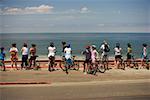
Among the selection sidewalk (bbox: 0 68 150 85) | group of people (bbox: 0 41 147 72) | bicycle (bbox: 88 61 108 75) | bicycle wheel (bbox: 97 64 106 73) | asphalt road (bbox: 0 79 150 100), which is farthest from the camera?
bicycle wheel (bbox: 97 64 106 73)

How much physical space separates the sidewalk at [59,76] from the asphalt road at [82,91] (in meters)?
0.91

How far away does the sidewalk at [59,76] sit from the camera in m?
Result: 18.3

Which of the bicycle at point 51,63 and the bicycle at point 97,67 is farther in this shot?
the bicycle at point 51,63

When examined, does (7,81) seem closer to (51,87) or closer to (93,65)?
(51,87)

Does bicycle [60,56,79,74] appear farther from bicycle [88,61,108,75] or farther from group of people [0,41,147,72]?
bicycle [88,61,108,75]

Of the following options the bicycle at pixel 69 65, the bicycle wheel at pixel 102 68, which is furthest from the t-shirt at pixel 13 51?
the bicycle wheel at pixel 102 68

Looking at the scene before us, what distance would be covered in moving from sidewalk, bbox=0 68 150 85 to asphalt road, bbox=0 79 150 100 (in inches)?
35.9

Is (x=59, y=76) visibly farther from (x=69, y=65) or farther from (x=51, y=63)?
(x=69, y=65)

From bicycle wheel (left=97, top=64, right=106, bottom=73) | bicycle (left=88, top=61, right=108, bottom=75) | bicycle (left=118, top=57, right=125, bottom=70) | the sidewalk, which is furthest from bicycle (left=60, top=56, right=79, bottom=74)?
bicycle (left=118, top=57, right=125, bottom=70)

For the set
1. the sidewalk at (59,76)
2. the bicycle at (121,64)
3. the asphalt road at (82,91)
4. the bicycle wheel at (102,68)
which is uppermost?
the bicycle at (121,64)

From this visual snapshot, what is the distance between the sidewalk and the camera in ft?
60.0

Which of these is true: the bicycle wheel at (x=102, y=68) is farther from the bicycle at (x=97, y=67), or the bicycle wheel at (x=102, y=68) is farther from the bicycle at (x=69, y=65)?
the bicycle at (x=69, y=65)

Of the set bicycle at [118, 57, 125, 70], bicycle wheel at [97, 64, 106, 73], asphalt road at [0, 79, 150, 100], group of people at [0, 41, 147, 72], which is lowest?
asphalt road at [0, 79, 150, 100]

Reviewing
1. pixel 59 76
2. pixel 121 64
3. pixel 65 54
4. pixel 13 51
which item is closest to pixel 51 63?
pixel 65 54
